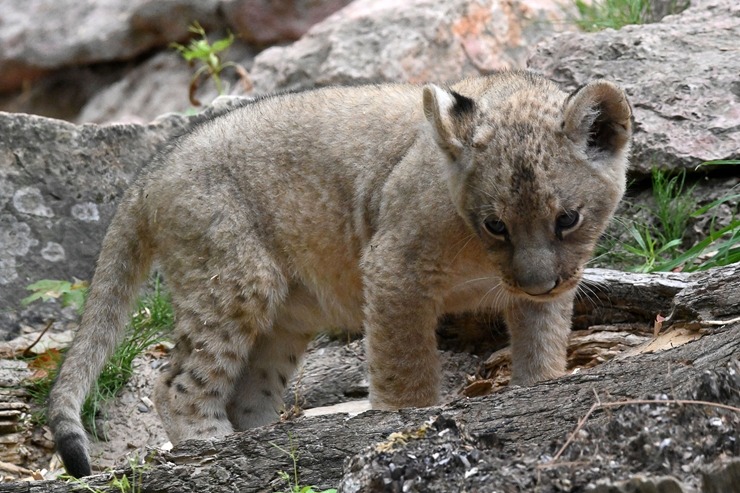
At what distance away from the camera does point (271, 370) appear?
7.42 metres

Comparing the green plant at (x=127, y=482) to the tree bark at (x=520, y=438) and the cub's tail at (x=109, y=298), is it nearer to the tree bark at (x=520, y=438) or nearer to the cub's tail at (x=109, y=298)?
the tree bark at (x=520, y=438)

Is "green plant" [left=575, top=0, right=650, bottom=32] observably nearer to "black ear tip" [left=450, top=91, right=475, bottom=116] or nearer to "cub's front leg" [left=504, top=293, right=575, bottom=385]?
"cub's front leg" [left=504, top=293, right=575, bottom=385]

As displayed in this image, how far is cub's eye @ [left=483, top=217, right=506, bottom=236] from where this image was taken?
566 centimetres

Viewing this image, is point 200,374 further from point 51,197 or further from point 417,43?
point 417,43

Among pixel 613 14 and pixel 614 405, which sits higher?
pixel 613 14

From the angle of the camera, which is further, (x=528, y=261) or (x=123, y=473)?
(x=528, y=261)

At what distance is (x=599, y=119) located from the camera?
575cm

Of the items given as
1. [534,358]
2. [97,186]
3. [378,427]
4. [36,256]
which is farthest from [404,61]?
[378,427]

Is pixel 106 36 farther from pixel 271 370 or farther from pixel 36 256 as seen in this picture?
pixel 271 370

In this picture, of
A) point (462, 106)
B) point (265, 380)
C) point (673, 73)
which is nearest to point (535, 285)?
point (462, 106)

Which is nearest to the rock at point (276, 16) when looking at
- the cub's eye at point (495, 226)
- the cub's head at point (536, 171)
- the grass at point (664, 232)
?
the grass at point (664, 232)

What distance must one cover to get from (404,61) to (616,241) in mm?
4298

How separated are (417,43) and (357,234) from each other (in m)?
5.33

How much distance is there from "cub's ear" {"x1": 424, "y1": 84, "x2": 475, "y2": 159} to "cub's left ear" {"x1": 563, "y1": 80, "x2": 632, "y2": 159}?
22.1 inches
